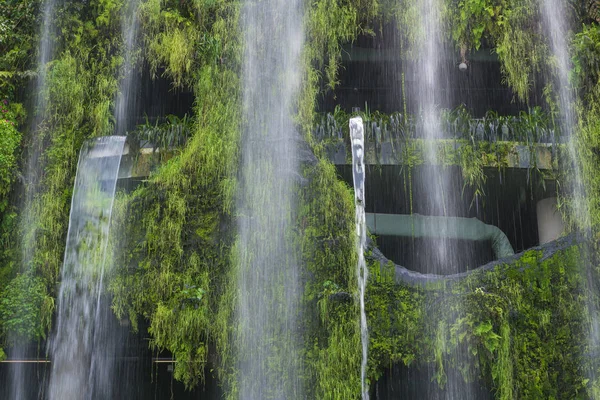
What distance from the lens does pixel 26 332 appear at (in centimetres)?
887

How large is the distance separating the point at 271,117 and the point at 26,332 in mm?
4547

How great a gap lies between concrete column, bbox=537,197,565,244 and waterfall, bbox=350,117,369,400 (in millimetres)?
3157

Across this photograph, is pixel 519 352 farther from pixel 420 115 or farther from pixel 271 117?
pixel 271 117

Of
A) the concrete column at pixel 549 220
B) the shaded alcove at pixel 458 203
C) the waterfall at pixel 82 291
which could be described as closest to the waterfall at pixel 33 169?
the waterfall at pixel 82 291

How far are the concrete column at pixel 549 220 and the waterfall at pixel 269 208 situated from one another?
13.5ft

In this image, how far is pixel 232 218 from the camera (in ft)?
29.8

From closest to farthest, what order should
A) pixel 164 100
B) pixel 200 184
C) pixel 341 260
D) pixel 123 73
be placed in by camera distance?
1. pixel 341 260
2. pixel 200 184
3. pixel 123 73
4. pixel 164 100

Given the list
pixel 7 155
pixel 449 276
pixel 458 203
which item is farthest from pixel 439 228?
pixel 7 155

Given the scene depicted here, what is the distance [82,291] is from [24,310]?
80 centimetres

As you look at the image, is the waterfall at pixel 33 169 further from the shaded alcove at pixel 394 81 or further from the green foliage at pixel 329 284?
the shaded alcove at pixel 394 81

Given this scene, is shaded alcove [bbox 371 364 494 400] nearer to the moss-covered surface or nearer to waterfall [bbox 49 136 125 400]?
the moss-covered surface

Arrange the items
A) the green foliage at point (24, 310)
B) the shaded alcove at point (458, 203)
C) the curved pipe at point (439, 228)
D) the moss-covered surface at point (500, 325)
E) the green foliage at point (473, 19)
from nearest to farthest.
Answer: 1. the moss-covered surface at point (500, 325)
2. the green foliage at point (24, 310)
3. the shaded alcove at point (458, 203)
4. the green foliage at point (473, 19)
5. the curved pipe at point (439, 228)

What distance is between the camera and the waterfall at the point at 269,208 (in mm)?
8266

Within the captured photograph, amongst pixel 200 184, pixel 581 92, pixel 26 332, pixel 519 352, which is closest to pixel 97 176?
pixel 200 184
